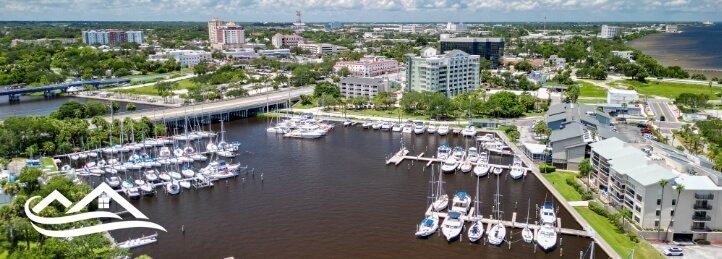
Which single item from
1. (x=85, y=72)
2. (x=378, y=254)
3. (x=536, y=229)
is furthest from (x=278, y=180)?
(x=85, y=72)

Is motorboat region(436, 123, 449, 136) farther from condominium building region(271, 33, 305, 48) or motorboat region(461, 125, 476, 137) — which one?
condominium building region(271, 33, 305, 48)

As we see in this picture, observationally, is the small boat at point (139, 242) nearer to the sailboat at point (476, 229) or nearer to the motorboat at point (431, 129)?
the sailboat at point (476, 229)

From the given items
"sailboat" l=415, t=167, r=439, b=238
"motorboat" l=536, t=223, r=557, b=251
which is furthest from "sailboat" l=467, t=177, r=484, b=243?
"motorboat" l=536, t=223, r=557, b=251

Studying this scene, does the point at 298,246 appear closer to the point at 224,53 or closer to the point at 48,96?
the point at 48,96

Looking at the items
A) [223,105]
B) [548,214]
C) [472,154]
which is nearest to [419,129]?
[472,154]

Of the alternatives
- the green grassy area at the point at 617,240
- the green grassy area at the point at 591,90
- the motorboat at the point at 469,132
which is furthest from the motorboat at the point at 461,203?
the green grassy area at the point at 591,90
